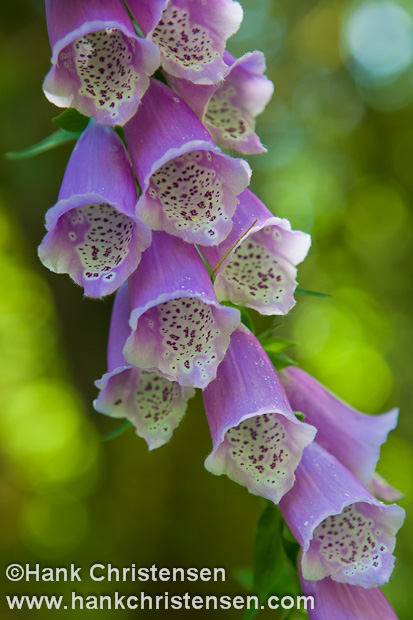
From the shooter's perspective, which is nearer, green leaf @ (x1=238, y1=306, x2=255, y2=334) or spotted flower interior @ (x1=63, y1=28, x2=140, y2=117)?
spotted flower interior @ (x1=63, y1=28, x2=140, y2=117)

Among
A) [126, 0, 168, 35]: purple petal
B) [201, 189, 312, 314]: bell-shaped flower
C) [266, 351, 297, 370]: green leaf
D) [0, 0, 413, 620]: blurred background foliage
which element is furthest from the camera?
[0, 0, 413, 620]: blurred background foliage

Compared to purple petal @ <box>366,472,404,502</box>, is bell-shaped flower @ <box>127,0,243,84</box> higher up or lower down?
higher up

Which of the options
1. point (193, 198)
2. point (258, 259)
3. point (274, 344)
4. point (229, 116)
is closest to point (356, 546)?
point (274, 344)

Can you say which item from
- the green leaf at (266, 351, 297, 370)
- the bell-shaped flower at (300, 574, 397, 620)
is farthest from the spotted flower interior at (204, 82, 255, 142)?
the bell-shaped flower at (300, 574, 397, 620)

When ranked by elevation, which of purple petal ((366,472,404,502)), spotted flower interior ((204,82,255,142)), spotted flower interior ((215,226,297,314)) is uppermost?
spotted flower interior ((204,82,255,142))

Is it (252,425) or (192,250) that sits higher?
(192,250)

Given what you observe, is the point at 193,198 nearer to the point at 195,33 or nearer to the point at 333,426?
the point at 195,33

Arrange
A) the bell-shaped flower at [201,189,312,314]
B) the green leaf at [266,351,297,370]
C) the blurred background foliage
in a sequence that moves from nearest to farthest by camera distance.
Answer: the bell-shaped flower at [201,189,312,314] → the green leaf at [266,351,297,370] → the blurred background foliage

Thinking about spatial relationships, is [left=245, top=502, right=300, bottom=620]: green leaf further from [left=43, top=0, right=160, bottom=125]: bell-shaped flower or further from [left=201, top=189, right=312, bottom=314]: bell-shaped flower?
[left=43, top=0, right=160, bottom=125]: bell-shaped flower

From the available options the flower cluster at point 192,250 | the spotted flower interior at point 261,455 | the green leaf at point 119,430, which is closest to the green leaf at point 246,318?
the flower cluster at point 192,250
